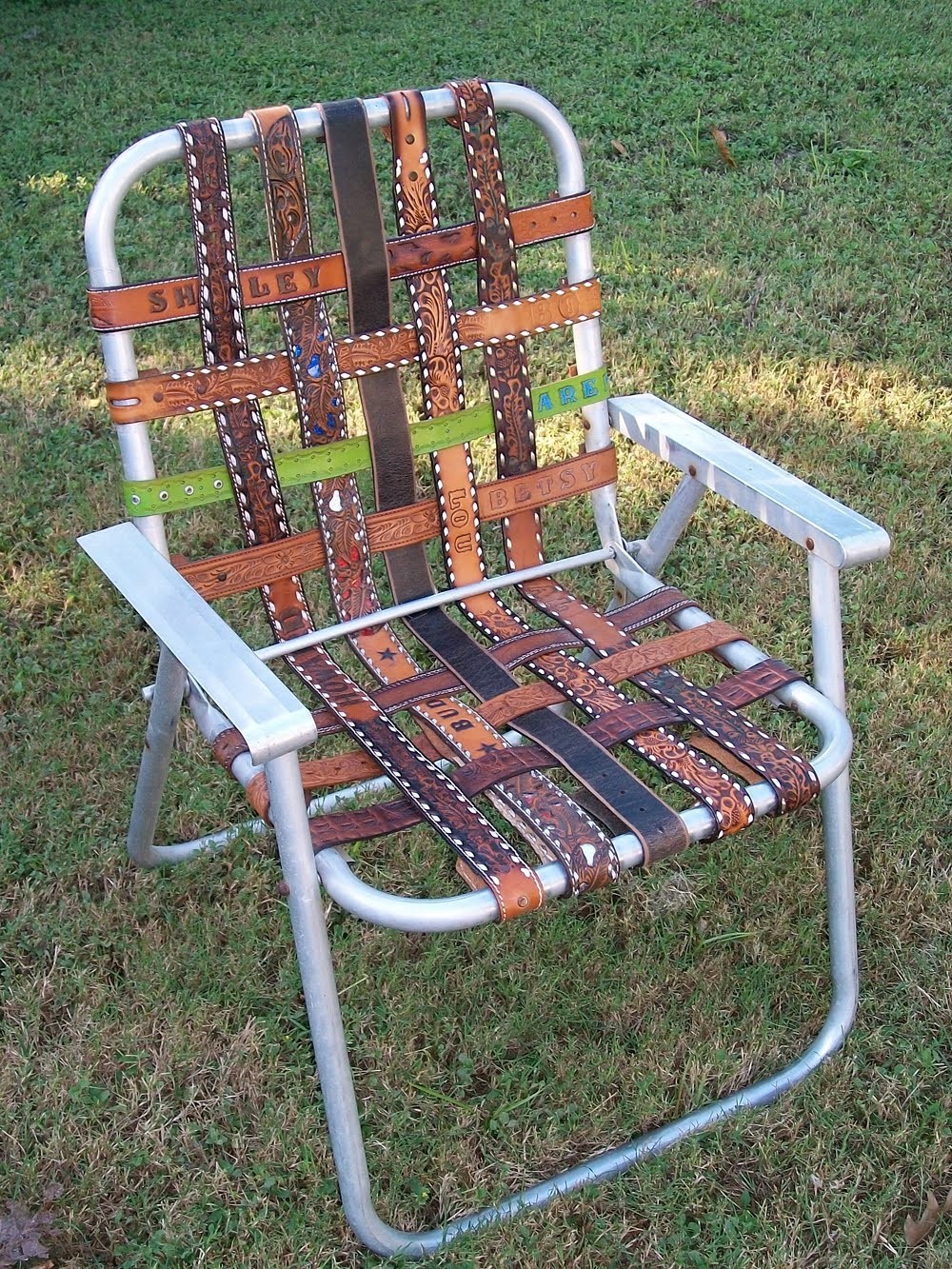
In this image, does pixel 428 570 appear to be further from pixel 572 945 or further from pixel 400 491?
pixel 572 945

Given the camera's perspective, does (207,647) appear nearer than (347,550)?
Yes

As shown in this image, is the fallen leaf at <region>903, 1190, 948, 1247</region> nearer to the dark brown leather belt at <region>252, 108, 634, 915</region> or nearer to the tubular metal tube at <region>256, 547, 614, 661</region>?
the dark brown leather belt at <region>252, 108, 634, 915</region>

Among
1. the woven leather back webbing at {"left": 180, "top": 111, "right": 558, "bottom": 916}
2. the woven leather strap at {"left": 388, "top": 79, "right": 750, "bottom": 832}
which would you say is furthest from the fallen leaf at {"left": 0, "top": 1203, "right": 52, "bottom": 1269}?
the woven leather strap at {"left": 388, "top": 79, "right": 750, "bottom": 832}

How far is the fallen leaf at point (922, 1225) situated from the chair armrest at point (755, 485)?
0.83 meters

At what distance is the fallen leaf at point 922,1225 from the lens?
1.65 metres

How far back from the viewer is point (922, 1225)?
1.66 m

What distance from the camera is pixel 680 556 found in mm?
2875

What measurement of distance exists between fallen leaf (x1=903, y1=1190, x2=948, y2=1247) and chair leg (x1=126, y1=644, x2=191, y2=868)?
46.3 inches

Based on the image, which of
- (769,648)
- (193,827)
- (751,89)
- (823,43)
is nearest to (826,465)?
(769,648)

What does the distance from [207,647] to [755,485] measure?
758mm

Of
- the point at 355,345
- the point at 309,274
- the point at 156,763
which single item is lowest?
the point at 156,763

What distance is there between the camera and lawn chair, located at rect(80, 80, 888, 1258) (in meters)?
1.53

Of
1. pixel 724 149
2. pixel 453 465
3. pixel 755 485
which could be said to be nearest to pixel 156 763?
pixel 453 465

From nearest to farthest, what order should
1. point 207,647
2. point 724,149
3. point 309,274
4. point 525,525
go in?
point 207,647 < point 309,274 < point 525,525 < point 724,149
